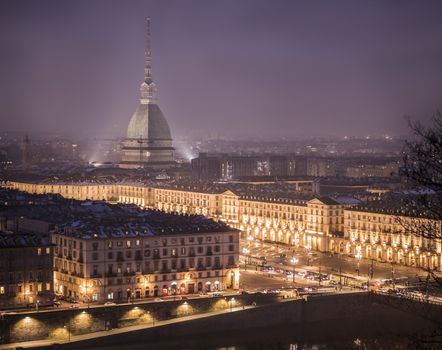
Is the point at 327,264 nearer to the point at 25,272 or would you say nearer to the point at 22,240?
the point at 22,240

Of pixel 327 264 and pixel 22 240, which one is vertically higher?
pixel 22 240

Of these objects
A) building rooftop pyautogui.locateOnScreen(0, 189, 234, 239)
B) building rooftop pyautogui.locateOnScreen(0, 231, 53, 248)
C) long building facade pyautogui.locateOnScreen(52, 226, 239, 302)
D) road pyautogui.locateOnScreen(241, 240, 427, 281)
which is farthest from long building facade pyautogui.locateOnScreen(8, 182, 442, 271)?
building rooftop pyautogui.locateOnScreen(0, 231, 53, 248)

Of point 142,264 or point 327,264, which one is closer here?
point 142,264

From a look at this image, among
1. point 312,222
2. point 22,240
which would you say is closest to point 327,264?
point 312,222

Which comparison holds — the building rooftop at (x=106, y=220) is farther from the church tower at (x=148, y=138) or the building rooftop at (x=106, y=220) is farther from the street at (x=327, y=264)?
the church tower at (x=148, y=138)

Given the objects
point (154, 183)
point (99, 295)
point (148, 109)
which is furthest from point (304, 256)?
point (148, 109)

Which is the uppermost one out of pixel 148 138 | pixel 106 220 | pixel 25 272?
pixel 148 138
